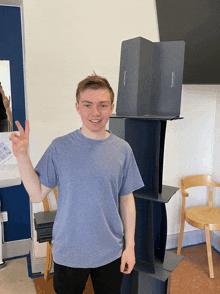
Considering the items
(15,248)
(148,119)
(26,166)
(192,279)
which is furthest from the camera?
(15,248)

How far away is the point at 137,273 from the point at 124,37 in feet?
6.45

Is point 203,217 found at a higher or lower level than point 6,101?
lower

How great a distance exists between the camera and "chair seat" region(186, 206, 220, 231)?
8.14 ft

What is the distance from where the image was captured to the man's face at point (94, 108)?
119 cm

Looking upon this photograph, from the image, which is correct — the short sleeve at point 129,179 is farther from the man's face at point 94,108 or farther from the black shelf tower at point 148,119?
the black shelf tower at point 148,119

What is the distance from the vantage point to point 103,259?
4.03 feet

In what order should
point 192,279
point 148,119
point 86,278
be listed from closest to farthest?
point 86,278 < point 148,119 < point 192,279

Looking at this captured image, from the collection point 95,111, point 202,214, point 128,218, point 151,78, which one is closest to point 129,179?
point 128,218

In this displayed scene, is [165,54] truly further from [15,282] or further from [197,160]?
[15,282]

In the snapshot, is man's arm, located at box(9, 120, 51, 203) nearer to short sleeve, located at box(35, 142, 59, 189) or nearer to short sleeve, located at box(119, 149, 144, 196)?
short sleeve, located at box(35, 142, 59, 189)

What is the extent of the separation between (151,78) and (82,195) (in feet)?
3.08

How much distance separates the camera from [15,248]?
9.20 feet

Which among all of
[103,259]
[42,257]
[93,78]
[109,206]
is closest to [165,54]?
[93,78]

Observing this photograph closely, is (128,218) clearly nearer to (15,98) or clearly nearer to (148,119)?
(148,119)
